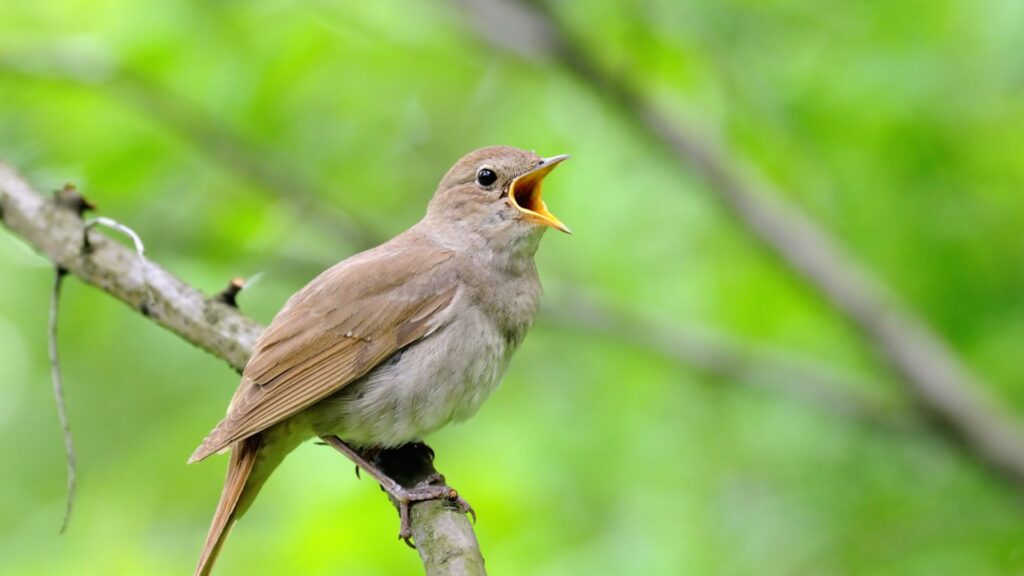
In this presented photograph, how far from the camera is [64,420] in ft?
14.4

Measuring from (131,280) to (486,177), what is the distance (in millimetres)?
1714

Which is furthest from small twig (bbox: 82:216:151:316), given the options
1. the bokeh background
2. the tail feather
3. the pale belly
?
the bokeh background

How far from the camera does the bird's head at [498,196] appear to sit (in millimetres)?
5344

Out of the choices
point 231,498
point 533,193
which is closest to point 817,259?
point 533,193

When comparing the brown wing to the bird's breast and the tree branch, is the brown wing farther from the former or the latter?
the tree branch

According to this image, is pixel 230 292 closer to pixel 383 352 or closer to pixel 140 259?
pixel 140 259

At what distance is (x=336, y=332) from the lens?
4.86m

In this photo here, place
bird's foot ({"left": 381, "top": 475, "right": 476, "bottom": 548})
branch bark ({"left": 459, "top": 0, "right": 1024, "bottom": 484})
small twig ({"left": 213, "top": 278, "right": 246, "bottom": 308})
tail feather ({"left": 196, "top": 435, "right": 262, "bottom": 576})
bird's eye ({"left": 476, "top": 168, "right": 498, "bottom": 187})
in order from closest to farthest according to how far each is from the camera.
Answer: bird's foot ({"left": 381, "top": 475, "right": 476, "bottom": 548}) → tail feather ({"left": 196, "top": 435, "right": 262, "bottom": 576}) → small twig ({"left": 213, "top": 278, "right": 246, "bottom": 308}) → bird's eye ({"left": 476, "top": 168, "right": 498, "bottom": 187}) → branch bark ({"left": 459, "top": 0, "right": 1024, "bottom": 484})

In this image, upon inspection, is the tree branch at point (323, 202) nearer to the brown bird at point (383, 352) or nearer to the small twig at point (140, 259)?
the brown bird at point (383, 352)

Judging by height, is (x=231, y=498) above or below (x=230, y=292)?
below

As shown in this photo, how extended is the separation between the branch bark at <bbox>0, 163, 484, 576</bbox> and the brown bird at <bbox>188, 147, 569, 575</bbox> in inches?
4.9

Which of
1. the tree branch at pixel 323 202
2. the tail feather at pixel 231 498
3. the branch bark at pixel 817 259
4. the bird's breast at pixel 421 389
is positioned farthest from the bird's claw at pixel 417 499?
the branch bark at pixel 817 259

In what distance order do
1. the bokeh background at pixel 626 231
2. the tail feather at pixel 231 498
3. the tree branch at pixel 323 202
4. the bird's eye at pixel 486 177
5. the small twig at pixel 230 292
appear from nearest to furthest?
the tail feather at pixel 231 498, the small twig at pixel 230 292, the bird's eye at pixel 486 177, the bokeh background at pixel 626 231, the tree branch at pixel 323 202

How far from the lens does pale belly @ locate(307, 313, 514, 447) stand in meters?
4.72
